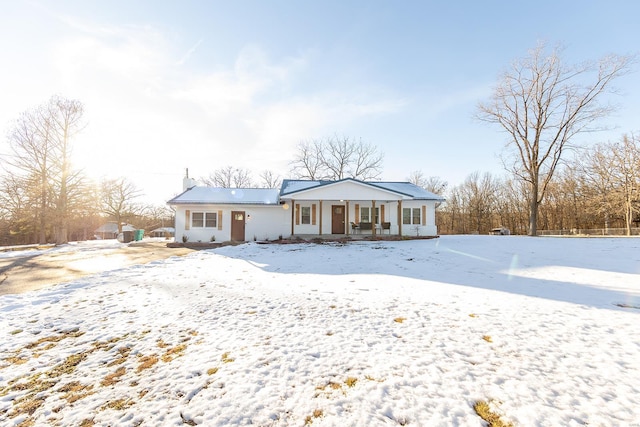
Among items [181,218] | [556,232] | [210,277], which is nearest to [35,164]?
[181,218]

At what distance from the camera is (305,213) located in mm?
18781

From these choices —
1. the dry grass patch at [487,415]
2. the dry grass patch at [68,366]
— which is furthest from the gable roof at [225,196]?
the dry grass patch at [487,415]

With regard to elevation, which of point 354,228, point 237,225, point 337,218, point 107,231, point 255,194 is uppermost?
point 255,194

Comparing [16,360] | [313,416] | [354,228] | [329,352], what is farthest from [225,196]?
[313,416]

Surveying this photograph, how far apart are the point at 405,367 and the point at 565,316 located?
3215 millimetres

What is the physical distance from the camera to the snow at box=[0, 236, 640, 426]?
2191 mm

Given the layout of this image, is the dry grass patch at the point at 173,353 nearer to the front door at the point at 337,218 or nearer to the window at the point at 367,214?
the front door at the point at 337,218

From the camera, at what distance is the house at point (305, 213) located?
17.0 m

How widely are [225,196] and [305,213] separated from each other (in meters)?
5.85

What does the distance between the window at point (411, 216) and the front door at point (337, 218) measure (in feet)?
14.7

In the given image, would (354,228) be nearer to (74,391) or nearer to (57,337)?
(57,337)

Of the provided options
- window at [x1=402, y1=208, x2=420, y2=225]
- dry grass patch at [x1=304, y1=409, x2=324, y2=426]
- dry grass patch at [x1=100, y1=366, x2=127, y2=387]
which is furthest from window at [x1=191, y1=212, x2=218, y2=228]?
dry grass patch at [x1=304, y1=409, x2=324, y2=426]

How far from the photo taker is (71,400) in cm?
236

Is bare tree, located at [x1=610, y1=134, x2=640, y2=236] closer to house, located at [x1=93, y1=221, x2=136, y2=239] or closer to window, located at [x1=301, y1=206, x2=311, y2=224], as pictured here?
window, located at [x1=301, y1=206, x2=311, y2=224]
